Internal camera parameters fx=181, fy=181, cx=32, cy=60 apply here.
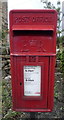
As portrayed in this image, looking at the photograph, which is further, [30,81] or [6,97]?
[6,97]

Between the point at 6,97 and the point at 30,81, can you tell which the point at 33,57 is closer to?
the point at 30,81

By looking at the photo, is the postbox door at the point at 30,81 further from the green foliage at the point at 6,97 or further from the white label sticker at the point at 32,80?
the green foliage at the point at 6,97

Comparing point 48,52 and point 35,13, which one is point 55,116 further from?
point 35,13

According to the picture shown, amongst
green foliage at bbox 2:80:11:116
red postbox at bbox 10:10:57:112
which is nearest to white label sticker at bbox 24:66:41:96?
red postbox at bbox 10:10:57:112

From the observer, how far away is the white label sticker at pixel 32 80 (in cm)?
230

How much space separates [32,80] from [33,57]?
307 mm

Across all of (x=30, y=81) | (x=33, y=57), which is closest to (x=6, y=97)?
(x=30, y=81)

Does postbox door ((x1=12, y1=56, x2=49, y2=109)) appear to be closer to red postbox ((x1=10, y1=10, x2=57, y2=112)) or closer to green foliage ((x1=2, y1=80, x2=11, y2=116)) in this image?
red postbox ((x1=10, y1=10, x2=57, y2=112))

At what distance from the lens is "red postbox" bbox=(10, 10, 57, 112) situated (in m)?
2.18

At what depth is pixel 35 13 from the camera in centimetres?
217

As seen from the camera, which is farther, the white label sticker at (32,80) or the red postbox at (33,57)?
the white label sticker at (32,80)

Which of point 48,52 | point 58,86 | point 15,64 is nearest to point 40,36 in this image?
point 48,52

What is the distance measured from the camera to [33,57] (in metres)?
2.26

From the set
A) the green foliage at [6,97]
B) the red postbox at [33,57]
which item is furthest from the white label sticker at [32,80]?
the green foliage at [6,97]
